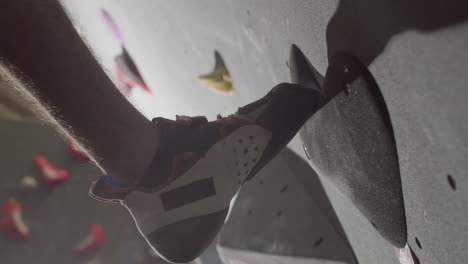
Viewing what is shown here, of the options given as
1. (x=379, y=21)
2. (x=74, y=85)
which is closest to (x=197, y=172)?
(x=74, y=85)

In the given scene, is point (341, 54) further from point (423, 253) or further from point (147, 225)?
point (147, 225)

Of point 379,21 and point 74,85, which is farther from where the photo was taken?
point 74,85

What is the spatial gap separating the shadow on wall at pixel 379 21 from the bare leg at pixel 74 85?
302mm

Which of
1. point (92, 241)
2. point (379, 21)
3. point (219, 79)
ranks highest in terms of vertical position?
point (379, 21)

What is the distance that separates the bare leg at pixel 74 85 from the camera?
0.55 m

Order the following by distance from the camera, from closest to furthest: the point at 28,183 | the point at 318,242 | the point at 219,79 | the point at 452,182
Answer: the point at 452,182 < the point at 318,242 < the point at 219,79 < the point at 28,183

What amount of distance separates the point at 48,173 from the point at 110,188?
5.51 feet

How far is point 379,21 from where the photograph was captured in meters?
0.40

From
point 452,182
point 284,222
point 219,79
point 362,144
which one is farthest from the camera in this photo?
point 219,79

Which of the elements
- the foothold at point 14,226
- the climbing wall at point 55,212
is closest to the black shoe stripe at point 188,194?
the climbing wall at point 55,212

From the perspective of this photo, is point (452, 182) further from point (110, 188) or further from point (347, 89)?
point (110, 188)

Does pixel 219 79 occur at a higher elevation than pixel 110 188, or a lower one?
lower

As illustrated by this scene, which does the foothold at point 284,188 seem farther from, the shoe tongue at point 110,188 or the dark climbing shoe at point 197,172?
the shoe tongue at point 110,188

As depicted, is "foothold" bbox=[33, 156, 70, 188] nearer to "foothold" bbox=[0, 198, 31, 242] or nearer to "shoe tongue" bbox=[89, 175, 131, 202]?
"foothold" bbox=[0, 198, 31, 242]
